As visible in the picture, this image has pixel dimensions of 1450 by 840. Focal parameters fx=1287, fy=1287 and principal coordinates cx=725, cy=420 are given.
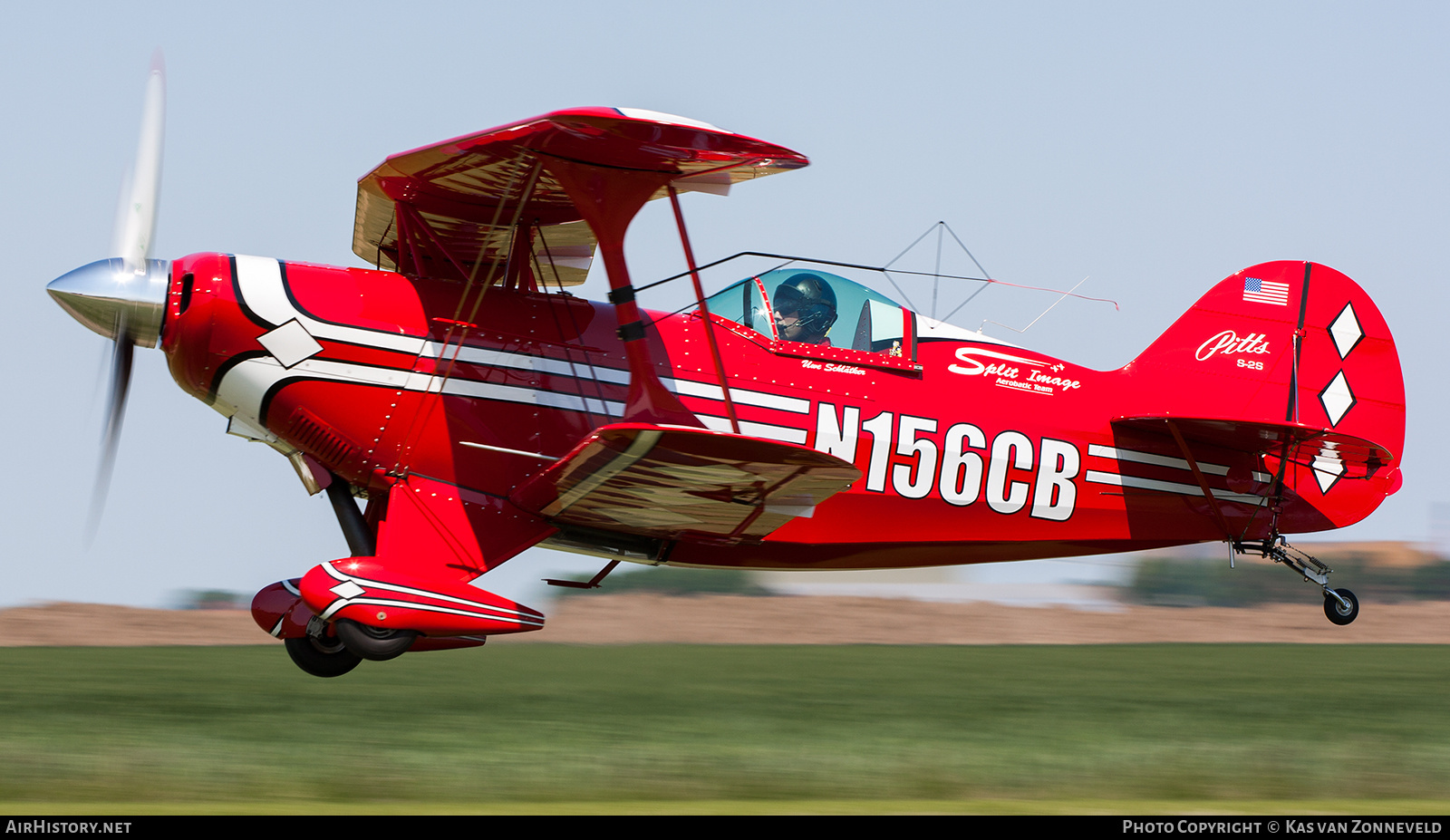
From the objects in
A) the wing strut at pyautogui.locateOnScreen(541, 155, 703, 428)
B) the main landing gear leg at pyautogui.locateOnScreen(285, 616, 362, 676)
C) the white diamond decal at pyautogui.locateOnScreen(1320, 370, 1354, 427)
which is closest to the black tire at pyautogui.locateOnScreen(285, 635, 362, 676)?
the main landing gear leg at pyautogui.locateOnScreen(285, 616, 362, 676)

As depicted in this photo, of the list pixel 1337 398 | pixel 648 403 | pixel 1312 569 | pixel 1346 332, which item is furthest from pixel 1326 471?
pixel 648 403

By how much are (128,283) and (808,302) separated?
161 inches

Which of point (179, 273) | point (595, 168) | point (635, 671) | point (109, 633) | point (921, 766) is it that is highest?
point (595, 168)

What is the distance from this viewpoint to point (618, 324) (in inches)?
293

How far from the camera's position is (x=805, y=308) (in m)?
8.45

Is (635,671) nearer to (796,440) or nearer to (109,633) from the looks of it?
(796,440)

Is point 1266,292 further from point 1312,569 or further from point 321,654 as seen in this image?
point 321,654

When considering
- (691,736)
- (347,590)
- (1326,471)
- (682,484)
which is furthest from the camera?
(1326,471)

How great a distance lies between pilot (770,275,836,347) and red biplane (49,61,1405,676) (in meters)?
0.02

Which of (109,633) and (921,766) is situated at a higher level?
(921,766)

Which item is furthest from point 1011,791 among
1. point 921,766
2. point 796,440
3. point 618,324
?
point 618,324

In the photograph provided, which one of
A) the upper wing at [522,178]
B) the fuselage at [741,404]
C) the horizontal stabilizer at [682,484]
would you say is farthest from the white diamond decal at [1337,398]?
the upper wing at [522,178]

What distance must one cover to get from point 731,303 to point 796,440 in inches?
39.4

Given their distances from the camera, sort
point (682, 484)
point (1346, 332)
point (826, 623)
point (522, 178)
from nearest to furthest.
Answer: point (682, 484)
point (522, 178)
point (1346, 332)
point (826, 623)
